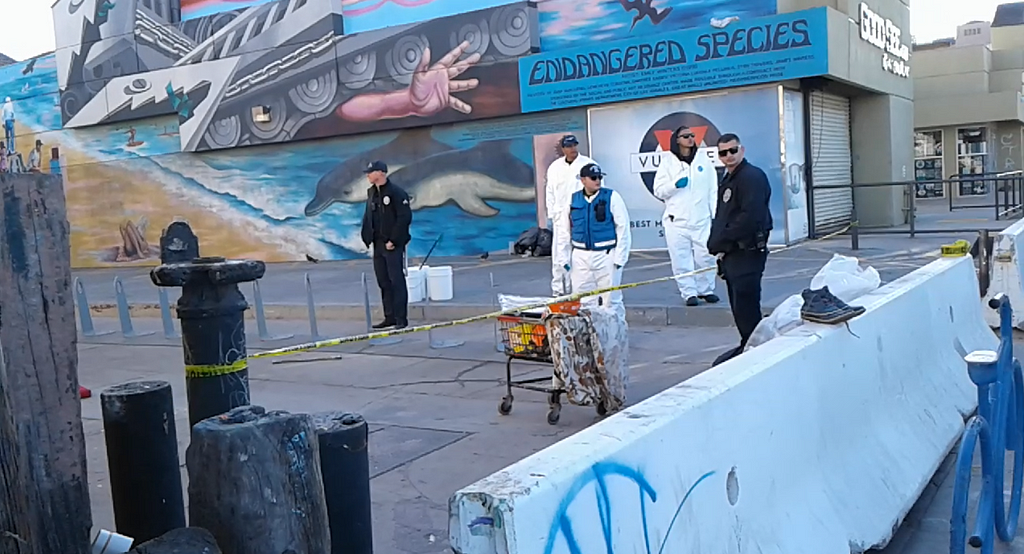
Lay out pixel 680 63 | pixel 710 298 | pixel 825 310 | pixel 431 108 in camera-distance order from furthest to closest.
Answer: pixel 431 108 → pixel 680 63 → pixel 710 298 → pixel 825 310

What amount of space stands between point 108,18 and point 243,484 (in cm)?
2621

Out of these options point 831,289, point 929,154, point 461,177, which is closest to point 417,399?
point 831,289

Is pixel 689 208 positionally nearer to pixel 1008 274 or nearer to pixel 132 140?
pixel 1008 274

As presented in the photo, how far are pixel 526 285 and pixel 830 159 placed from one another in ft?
26.6

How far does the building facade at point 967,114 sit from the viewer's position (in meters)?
35.8

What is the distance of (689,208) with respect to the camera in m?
11.8

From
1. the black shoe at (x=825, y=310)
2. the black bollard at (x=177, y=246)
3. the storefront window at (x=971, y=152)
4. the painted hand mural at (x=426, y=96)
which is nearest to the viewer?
the black bollard at (x=177, y=246)

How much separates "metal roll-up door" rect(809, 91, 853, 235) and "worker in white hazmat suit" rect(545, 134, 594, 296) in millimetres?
8525

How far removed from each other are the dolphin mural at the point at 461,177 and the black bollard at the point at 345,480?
53.5 feet

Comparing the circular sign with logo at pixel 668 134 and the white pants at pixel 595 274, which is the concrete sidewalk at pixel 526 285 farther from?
the white pants at pixel 595 274

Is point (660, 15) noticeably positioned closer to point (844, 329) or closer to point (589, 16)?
point (589, 16)

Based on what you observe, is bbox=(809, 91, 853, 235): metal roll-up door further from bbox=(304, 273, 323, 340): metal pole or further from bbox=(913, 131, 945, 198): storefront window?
bbox=(913, 131, 945, 198): storefront window

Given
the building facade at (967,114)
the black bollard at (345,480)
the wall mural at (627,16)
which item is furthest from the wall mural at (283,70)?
the building facade at (967,114)

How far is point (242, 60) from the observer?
23062 millimetres
